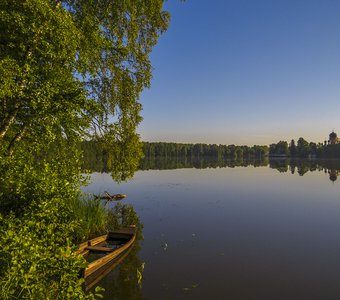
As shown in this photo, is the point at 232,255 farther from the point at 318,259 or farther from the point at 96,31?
the point at 96,31

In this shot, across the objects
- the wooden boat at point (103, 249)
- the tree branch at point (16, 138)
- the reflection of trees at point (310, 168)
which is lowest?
the wooden boat at point (103, 249)

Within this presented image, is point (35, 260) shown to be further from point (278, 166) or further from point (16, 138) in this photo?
point (278, 166)

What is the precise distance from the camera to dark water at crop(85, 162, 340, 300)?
12.0 meters

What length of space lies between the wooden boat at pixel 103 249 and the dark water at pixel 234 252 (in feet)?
2.13

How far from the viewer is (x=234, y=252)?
54.1 ft

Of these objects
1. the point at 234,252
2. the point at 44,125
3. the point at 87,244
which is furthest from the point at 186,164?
the point at 44,125

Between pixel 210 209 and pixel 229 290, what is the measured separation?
16118 millimetres

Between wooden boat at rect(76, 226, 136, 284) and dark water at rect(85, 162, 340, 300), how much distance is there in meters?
0.65

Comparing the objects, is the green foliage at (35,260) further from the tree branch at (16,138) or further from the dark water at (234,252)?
the dark water at (234,252)

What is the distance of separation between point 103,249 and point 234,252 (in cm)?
761

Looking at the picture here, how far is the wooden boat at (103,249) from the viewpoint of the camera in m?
12.5

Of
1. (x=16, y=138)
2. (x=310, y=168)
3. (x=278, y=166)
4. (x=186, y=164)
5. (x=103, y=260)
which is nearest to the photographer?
(x=16, y=138)

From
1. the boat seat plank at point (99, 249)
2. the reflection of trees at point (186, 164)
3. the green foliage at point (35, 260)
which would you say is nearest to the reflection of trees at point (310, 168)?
the reflection of trees at point (186, 164)

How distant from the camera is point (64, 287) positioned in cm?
591
